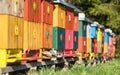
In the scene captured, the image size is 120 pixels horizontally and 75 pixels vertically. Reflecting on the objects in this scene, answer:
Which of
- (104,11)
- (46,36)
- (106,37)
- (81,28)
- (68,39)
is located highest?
(104,11)

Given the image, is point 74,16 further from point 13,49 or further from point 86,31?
point 13,49

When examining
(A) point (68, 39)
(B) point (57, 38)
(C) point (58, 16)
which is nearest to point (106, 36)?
(A) point (68, 39)

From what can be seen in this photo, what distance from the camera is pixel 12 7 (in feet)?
28.1

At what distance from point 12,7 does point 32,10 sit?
165 centimetres

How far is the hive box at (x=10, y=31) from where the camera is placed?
8203 mm

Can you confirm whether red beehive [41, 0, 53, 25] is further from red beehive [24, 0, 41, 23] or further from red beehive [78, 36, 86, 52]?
red beehive [78, 36, 86, 52]

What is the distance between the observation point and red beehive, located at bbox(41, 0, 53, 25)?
11219mm

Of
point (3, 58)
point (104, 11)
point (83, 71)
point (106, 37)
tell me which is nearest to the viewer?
point (3, 58)

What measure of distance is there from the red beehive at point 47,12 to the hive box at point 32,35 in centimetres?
49

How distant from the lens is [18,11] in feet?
29.3

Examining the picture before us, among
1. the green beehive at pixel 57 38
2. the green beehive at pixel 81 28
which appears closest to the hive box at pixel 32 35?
the green beehive at pixel 57 38

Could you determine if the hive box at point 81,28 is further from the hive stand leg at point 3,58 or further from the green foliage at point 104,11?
the green foliage at point 104,11

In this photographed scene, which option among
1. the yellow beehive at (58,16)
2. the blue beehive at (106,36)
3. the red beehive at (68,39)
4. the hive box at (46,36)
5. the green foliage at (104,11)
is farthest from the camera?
the green foliage at (104,11)

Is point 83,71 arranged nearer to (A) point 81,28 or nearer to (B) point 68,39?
(B) point 68,39
